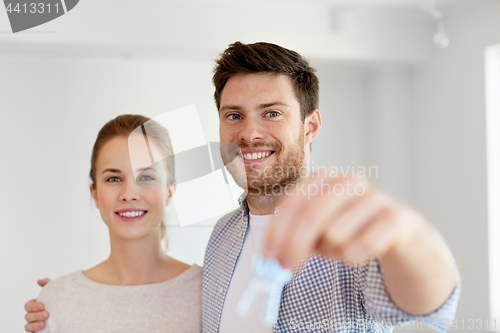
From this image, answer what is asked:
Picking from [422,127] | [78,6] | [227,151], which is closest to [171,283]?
[227,151]

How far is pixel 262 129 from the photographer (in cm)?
99

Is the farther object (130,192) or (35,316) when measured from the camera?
(35,316)

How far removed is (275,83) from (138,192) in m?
0.44

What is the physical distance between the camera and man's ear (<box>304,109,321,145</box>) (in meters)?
1.13

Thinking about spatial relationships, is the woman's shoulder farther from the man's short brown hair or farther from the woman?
the man's short brown hair

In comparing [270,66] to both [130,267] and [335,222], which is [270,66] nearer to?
[130,267]

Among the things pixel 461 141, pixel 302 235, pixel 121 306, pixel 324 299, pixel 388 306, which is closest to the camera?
Answer: pixel 302 235

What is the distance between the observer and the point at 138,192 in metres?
0.82

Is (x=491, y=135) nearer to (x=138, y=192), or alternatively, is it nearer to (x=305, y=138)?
(x=305, y=138)

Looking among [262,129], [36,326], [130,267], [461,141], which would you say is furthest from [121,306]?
[461,141]

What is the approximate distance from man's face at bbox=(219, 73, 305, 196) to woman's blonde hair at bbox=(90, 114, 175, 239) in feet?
0.60

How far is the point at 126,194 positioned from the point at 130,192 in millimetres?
16

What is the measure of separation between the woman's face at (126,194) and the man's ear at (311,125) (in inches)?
17.9

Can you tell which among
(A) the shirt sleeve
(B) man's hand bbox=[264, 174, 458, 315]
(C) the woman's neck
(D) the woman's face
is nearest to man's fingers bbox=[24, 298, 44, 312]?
(C) the woman's neck
